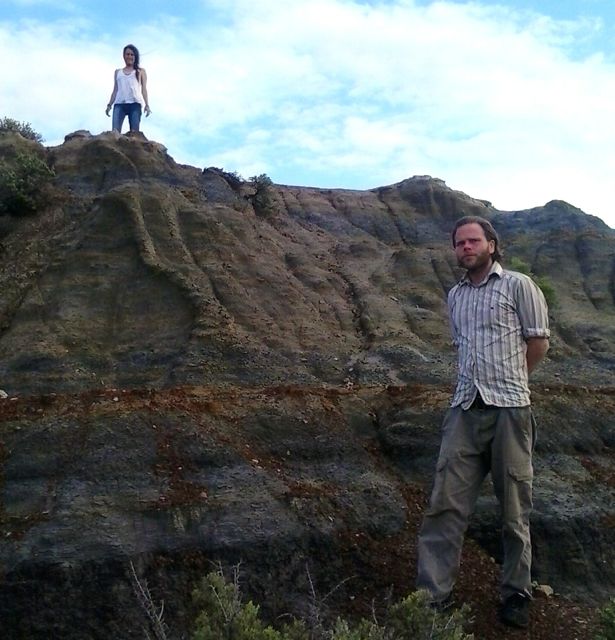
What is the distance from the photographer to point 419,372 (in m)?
12.5

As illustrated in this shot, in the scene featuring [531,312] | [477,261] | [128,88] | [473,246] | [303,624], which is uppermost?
[128,88]

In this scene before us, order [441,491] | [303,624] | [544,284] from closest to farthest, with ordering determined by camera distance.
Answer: [303,624] → [441,491] → [544,284]

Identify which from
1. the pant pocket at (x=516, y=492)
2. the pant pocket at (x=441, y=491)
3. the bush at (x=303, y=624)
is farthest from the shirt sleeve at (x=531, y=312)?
the bush at (x=303, y=624)

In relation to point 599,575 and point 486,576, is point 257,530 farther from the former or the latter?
point 599,575

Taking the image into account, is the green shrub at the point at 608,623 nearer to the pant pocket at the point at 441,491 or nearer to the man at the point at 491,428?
the man at the point at 491,428

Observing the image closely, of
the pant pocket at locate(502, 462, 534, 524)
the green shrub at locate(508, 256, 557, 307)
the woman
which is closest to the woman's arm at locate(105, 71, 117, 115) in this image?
the woman

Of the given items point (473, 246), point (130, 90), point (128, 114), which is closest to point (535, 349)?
point (473, 246)

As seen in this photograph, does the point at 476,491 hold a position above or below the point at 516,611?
above

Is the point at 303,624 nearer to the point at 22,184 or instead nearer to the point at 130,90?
the point at 22,184

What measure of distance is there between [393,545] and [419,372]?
523 cm

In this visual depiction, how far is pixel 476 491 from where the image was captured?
6.51 meters

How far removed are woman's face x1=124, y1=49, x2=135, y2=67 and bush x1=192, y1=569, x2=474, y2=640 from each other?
13.5 m

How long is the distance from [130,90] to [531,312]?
1235 centimetres

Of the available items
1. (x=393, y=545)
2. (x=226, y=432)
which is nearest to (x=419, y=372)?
(x=226, y=432)
